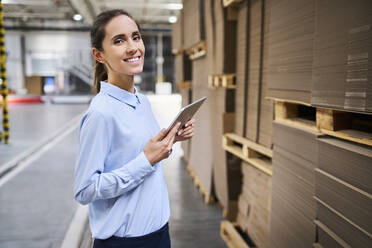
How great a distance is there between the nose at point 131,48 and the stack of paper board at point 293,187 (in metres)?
0.93

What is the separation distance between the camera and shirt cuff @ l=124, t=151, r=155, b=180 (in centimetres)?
133

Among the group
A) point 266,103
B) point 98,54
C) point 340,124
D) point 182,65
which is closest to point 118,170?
point 98,54

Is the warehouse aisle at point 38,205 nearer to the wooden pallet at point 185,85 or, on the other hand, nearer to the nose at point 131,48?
the wooden pallet at point 185,85

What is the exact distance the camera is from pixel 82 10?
13.9 meters

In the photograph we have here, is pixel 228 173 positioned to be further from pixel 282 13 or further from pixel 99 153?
pixel 99 153

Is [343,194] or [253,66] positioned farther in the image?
[253,66]

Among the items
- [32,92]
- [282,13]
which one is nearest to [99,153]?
[282,13]

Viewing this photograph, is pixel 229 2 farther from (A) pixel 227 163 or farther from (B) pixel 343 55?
(B) pixel 343 55

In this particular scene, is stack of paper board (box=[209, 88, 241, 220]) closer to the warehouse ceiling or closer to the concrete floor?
the concrete floor

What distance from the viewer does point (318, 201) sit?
1632mm

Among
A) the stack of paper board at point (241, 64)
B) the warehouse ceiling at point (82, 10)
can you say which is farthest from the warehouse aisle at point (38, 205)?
the warehouse ceiling at point (82, 10)

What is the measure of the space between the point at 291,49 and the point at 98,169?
4.08 ft

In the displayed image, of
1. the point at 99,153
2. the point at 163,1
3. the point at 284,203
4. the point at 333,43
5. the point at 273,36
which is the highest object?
the point at 163,1

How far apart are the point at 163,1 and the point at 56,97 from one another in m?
8.24
